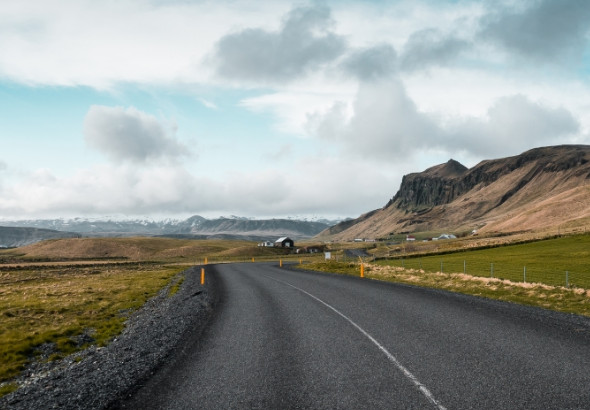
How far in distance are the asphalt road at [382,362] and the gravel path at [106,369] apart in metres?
0.69

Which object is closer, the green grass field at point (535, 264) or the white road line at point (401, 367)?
the white road line at point (401, 367)

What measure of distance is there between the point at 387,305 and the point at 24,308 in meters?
23.2

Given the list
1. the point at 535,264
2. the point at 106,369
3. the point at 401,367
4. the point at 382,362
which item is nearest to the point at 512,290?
the point at 382,362

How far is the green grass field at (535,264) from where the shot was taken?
34.5m

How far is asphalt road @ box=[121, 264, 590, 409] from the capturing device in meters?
8.32

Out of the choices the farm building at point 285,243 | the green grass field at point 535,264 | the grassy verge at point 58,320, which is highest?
the green grass field at point 535,264

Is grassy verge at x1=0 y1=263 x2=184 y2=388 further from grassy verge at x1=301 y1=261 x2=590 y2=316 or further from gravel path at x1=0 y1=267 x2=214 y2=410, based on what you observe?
grassy verge at x1=301 y1=261 x2=590 y2=316

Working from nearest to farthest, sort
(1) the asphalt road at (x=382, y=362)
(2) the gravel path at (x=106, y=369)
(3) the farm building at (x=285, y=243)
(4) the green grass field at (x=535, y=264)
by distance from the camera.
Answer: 1. (1) the asphalt road at (x=382, y=362)
2. (2) the gravel path at (x=106, y=369)
3. (4) the green grass field at (x=535, y=264)
4. (3) the farm building at (x=285, y=243)

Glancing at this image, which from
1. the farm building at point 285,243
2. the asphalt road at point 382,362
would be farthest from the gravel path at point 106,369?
the farm building at point 285,243

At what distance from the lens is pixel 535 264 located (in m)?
47.1

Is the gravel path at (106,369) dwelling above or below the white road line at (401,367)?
below

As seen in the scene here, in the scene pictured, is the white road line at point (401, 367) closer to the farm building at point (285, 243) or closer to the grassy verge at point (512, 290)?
the grassy verge at point (512, 290)

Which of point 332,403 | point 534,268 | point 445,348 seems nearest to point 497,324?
point 445,348

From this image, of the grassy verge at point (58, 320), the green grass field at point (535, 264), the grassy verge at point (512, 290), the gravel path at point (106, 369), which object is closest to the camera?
the gravel path at point (106, 369)
